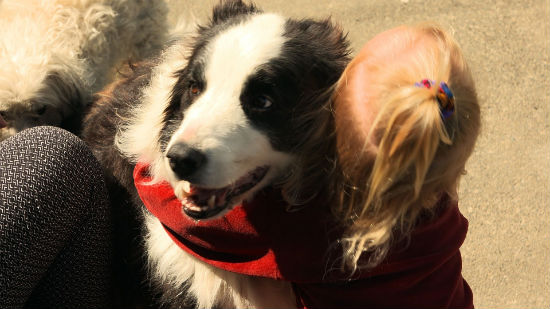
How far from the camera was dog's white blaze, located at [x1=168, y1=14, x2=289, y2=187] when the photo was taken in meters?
1.34

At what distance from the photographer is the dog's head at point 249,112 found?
1.35 metres

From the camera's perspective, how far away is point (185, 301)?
6.04 ft

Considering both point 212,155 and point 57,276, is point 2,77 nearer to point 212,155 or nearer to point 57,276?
point 57,276

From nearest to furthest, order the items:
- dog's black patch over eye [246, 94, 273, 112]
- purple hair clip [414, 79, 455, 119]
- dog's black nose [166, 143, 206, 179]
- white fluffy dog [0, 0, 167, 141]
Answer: purple hair clip [414, 79, 455, 119]
dog's black nose [166, 143, 206, 179]
dog's black patch over eye [246, 94, 273, 112]
white fluffy dog [0, 0, 167, 141]

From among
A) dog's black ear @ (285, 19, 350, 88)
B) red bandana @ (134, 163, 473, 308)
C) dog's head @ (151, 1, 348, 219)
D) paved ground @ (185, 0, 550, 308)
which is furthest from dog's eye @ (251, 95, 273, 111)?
paved ground @ (185, 0, 550, 308)

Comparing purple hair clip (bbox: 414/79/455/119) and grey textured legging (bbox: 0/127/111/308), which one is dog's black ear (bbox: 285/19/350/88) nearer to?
purple hair clip (bbox: 414/79/455/119)

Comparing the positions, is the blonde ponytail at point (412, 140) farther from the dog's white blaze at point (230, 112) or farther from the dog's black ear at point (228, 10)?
the dog's black ear at point (228, 10)

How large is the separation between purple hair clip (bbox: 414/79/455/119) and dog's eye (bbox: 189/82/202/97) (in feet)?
2.03

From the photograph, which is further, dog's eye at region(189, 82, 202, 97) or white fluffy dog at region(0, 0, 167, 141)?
white fluffy dog at region(0, 0, 167, 141)

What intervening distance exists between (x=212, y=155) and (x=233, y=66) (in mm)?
258

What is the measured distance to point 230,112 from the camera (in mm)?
1407

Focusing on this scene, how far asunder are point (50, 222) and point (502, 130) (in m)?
2.32

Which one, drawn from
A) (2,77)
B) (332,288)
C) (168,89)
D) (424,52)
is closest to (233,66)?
(168,89)

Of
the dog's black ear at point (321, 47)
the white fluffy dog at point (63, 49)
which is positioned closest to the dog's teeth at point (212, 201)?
the dog's black ear at point (321, 47)
